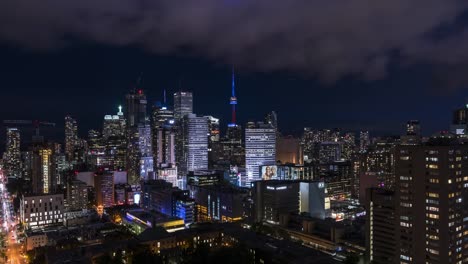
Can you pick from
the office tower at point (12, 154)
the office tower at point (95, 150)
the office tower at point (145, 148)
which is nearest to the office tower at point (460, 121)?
the office tower at point (145, 148)

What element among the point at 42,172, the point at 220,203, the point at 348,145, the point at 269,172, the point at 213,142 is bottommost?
the point at 220,203

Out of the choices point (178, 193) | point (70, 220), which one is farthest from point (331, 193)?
point (70, 220)

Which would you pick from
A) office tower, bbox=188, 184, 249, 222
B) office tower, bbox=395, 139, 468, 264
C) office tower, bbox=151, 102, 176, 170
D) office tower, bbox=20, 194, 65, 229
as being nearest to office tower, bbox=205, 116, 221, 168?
office tower, bbox=151, 102, 176, 170

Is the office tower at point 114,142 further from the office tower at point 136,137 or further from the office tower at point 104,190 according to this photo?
the office tower at point 104,190

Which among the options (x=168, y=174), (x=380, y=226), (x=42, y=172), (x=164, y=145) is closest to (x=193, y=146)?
(x=164, y=145)

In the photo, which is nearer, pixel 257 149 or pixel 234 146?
pixel 257 149

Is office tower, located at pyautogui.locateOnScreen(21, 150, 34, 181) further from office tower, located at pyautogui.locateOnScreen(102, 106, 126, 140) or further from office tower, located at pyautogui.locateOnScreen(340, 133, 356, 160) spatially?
office tower, located at pyautogui.locateOnScreen(340, 133, 356, 160)

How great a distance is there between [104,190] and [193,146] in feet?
61.1

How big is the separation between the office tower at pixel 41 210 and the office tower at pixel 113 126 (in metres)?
43.8

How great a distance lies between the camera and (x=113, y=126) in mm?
75000

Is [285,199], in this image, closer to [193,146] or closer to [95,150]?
[193,146]

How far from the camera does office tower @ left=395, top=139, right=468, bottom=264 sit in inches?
596

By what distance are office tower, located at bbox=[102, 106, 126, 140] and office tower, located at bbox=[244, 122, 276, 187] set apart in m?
31.8

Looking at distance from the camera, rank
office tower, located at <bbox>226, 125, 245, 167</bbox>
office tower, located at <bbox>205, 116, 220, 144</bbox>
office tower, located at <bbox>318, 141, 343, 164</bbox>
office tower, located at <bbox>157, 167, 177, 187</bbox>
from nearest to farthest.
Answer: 1. office tower, located at <bbox>157, 167, 177, 187</bbox>
2. office tower, located at <bbox>318, 141, 343, 164</bbox>
3. office tower, located at <bbox>226, 125, 245, 167</bbox>
4. office tower, located at <bbox>205, 116, 220, 144</bbox>
